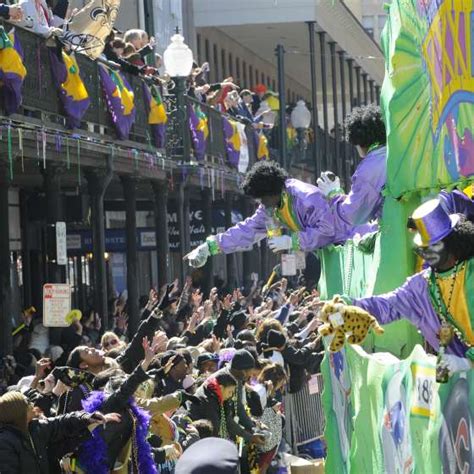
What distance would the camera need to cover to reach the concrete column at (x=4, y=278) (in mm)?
15070

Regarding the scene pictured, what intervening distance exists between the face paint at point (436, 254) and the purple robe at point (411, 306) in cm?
39

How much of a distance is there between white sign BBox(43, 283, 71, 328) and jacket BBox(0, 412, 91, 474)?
5.83m

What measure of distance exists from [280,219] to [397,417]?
451cm

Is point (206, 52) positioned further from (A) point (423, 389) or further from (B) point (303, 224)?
(A) point (423, 389)

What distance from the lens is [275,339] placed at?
43.8 ft

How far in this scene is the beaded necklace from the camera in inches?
255

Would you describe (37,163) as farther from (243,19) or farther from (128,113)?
(243,19)

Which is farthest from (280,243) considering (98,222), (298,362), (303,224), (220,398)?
(98,222)

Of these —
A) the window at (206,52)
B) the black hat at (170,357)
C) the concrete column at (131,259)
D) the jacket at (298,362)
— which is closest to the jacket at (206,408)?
the black hat at (170,357)

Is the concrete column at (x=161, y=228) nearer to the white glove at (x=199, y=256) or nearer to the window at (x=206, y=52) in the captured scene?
the white glove at (x=199, y=256)

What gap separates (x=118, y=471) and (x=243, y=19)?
30384 mm

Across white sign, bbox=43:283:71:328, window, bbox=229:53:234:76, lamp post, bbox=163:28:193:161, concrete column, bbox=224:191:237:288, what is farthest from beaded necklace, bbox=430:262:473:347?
window, bbox=229:53:234:76

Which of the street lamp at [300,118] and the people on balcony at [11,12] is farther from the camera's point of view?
the street lamp at [300,118]

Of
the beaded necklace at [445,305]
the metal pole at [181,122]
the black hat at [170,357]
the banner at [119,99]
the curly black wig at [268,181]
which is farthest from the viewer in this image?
the metal pole at [181,122]
